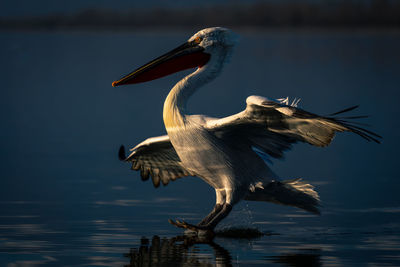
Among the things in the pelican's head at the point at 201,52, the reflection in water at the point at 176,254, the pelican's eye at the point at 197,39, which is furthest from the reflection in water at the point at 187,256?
the pelican's eye at the point at 197,39

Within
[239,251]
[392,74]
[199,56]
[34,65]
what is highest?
[34,65]

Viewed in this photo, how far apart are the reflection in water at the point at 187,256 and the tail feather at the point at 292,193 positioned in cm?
78

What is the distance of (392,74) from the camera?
27.4 meters

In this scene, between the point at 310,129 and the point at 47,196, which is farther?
the point at 47,196

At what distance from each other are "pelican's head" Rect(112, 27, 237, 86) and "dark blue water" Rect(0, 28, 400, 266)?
135cm

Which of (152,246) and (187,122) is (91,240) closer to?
(152,246)

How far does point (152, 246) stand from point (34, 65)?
27310mm

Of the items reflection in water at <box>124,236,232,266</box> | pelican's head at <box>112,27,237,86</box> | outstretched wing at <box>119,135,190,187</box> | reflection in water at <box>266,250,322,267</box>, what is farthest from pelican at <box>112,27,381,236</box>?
reflection in water at <box>266,250,322,267</box>

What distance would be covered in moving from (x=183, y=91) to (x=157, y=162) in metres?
1.24

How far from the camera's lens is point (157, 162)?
9.12m

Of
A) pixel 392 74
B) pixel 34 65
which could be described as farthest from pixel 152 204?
pixel 34 65

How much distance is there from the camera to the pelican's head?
8242mm

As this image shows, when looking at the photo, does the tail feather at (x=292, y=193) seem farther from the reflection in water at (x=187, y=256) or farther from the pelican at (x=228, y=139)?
the reflection in water at (x=187, y=256)

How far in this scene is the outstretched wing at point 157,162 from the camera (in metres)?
8.88
